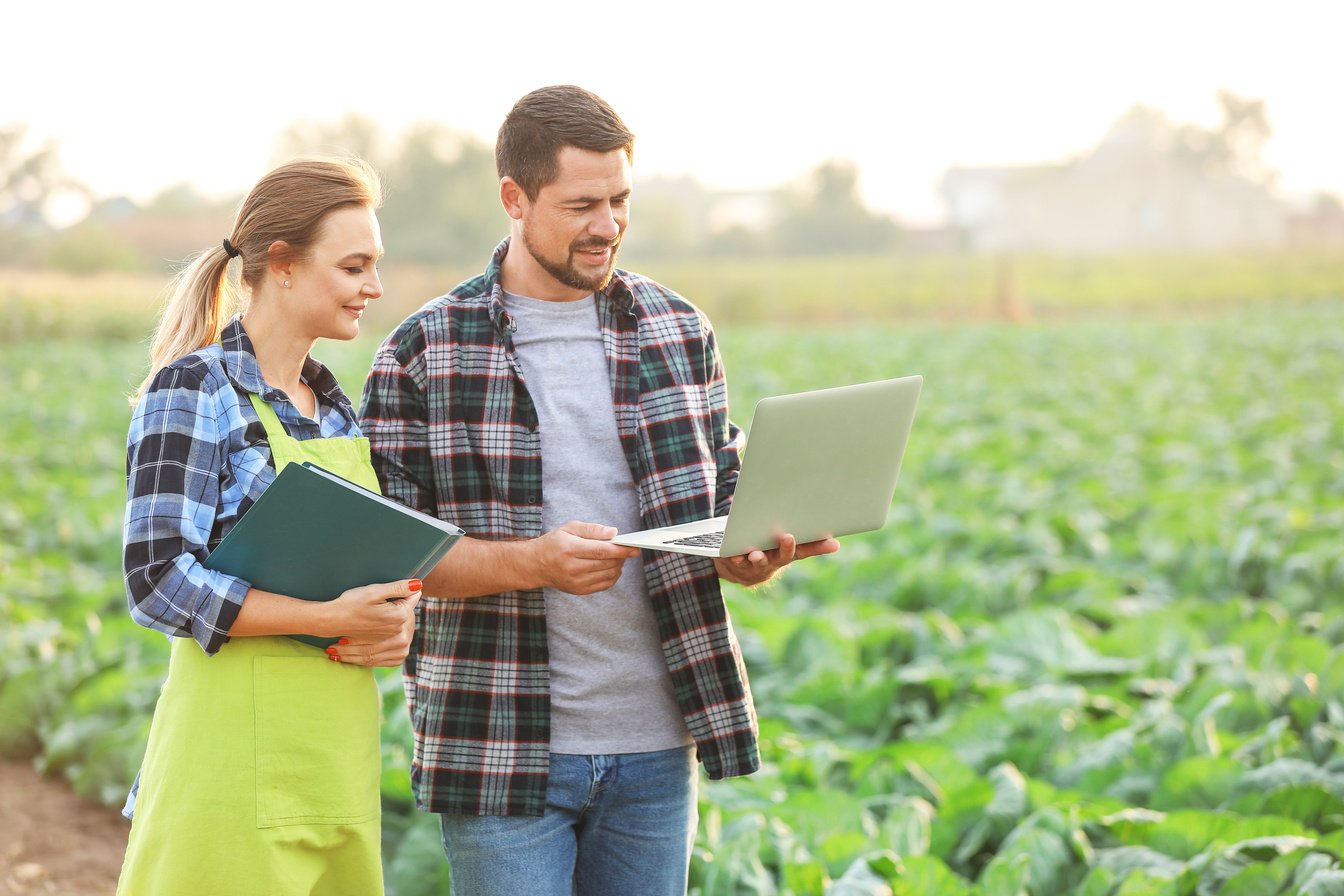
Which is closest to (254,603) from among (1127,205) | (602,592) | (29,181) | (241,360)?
(241,360)

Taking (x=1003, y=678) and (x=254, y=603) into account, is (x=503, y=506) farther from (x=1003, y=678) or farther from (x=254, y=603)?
(x=1003, y=678)

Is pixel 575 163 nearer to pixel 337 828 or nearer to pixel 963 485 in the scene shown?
pixel 337 828

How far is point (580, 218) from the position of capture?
2121 millimetres

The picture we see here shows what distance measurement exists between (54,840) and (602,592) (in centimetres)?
283

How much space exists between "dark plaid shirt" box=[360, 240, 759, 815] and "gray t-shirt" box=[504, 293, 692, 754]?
3 centimetres

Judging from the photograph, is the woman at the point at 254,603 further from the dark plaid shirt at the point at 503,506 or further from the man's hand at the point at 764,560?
the man's hand at the point at 764,560

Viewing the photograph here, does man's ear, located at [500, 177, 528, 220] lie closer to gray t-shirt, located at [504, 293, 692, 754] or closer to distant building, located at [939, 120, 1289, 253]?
gray t-shirt, located at [504, 293, 692, 754]

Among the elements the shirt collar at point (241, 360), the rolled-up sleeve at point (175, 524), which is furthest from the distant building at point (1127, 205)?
the rolled-up sleeve at point (175, 524)

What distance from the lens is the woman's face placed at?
1982 mm

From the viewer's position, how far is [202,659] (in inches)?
75.0

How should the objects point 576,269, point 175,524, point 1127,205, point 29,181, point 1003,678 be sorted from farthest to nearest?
point 1127,205
point 29,181
point 1003,678
point 576,269
point 175,524

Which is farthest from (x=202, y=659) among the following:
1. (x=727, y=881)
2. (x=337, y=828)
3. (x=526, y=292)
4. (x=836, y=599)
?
(x=836, y=599)

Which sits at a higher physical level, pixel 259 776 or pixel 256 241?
pixel 256 241

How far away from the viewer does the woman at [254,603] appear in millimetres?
1836
